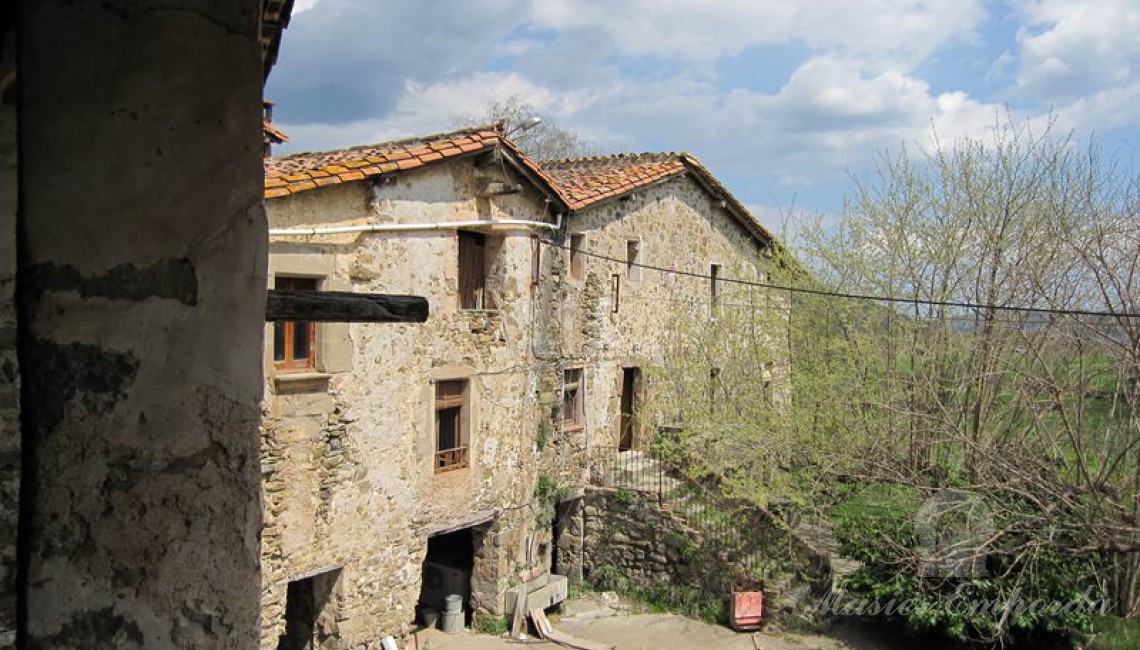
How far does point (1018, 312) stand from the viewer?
37.6ft

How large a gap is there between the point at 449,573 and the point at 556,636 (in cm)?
187

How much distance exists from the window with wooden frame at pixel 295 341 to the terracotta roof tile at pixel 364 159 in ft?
3.30

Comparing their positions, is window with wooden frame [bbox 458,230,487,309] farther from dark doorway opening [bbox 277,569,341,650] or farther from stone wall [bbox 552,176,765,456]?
dark doorway opening [bbox 277,569,341,650]

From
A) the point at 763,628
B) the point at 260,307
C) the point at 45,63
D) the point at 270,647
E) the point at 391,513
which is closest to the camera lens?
the point at 45,63

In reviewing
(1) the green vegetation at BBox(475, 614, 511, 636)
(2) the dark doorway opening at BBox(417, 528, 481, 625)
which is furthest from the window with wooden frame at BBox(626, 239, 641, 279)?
(1) the green vegetation at BBox(475, 614, 511, 636)

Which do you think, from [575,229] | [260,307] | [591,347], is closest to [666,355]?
[591,347]

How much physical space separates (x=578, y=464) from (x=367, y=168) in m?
6.80

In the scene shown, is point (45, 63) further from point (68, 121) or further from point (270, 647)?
point (270, 647)

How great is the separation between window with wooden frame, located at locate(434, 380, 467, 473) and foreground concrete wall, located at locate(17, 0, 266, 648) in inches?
367

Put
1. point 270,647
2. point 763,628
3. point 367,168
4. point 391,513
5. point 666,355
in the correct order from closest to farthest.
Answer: point 270,647
point 367,168
point 391,513
point 763,628
point 666,355

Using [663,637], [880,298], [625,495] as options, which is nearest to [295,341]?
[625,495]

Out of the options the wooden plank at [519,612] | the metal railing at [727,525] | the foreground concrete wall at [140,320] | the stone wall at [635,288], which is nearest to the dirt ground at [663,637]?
the wooden plank at [519,612]

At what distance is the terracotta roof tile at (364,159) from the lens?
8.91 m

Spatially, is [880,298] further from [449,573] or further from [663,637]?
[449,573]
